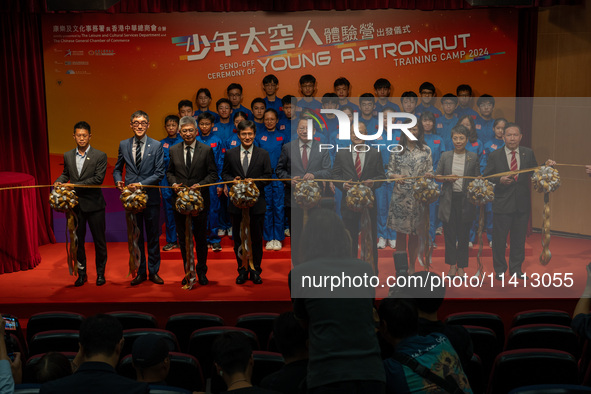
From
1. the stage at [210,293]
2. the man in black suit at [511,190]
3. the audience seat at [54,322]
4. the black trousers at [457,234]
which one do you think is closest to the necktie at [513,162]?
the man in black suit at [511,190]

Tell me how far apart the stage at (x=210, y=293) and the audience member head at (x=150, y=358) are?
8.81 feet

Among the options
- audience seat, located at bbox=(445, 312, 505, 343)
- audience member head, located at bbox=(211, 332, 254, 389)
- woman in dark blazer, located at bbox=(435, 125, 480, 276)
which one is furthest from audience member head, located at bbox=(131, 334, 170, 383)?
woman in dark blazer, located at bbox=(435, 125, 480, 276)

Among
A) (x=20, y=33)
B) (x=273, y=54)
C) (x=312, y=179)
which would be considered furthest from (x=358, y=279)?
(x=20, y=33)

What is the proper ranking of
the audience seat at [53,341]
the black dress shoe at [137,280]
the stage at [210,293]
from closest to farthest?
the audience seat at [53,341], the stage at [210,293], the black dress shoe at [137,280]

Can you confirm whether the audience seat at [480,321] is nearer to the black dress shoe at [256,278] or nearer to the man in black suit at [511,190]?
the man in black suit at [511,190]

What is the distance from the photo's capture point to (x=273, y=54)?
8.30 meters

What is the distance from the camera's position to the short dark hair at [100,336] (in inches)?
111

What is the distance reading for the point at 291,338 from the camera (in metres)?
2.81

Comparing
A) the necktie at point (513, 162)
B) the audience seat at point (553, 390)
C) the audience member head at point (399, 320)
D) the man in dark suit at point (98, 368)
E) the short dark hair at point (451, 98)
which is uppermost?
the short dark hair at point (451, 98)

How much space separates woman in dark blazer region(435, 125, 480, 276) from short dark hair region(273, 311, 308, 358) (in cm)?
350

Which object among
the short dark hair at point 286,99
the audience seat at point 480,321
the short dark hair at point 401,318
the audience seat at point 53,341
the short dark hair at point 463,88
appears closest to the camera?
the short dark hair at point 401,318

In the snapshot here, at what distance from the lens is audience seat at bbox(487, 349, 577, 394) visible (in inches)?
132

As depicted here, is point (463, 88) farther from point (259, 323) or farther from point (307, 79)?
point (259, 323)

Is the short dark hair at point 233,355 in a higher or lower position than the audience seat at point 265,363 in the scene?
higher
